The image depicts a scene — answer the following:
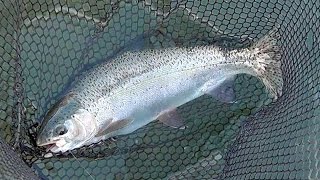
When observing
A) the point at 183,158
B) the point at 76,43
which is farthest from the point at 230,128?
the point at 76,43

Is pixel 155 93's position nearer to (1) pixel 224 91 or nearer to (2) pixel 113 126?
(2) pixel 113 126

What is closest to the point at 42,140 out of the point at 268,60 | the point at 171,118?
the point at 171,118

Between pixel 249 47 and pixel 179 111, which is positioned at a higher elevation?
pixel 249 47

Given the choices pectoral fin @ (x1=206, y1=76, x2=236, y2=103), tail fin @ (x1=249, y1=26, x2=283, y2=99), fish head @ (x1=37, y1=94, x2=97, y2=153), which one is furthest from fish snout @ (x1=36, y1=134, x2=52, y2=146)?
tail fin @ (x1=249, y1=26, x2=283, y2=99)

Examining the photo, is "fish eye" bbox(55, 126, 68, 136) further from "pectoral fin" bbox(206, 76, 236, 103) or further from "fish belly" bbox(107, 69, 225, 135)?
"pectoral fin" bbox(206, 76, 236, 103)

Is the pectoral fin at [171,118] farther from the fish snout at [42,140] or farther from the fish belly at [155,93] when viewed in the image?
the fish snout at [42,140]

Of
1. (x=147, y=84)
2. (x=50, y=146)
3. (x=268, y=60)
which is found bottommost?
(x=50, y=146)

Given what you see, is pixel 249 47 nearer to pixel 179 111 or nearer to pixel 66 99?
pixel 179 111
